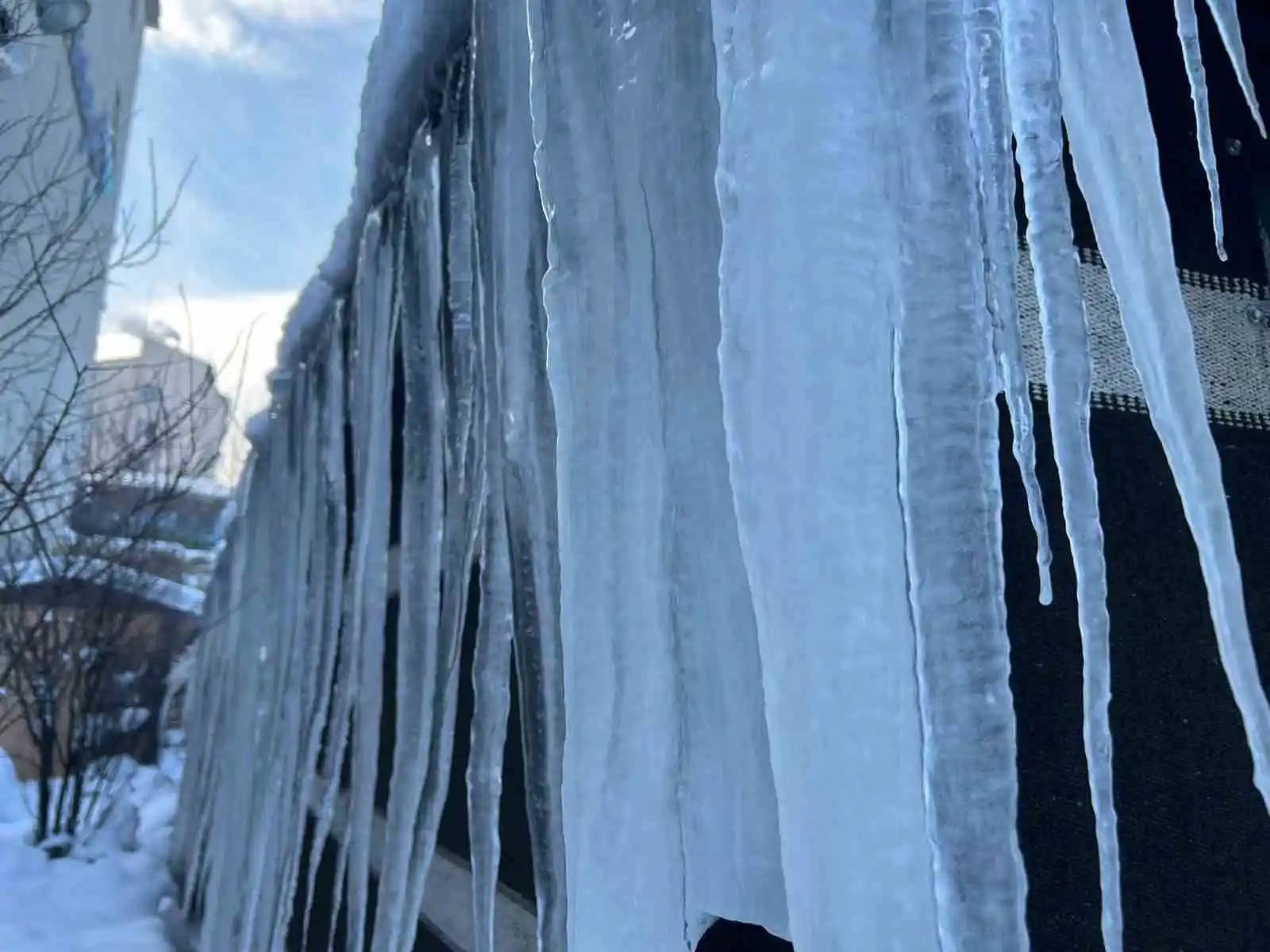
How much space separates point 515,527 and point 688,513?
351 mm

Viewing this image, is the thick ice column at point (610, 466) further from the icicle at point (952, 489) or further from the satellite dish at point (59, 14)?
the satellite dish at point (59, 14)

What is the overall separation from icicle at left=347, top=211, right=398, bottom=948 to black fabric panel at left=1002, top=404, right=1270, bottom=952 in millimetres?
1123

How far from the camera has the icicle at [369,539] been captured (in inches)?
69.7

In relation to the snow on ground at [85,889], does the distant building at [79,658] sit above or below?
above

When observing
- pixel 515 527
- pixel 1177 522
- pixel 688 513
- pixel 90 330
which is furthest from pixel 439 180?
pixel 90 330

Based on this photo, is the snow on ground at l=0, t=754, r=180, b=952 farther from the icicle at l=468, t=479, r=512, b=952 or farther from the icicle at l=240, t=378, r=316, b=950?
the icicle at l=468, t=479, r=512, b=952

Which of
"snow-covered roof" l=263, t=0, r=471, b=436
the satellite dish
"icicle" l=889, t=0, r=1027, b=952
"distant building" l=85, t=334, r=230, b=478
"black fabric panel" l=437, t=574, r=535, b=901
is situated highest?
the satellite dish

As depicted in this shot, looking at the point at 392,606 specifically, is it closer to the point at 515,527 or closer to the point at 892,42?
the point at 515,527

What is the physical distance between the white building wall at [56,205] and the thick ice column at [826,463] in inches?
153

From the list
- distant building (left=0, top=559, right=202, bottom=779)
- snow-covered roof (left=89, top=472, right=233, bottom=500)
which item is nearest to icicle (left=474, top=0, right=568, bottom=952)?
snow-covered roof (left=89, top=472, right=233, bottom=500)

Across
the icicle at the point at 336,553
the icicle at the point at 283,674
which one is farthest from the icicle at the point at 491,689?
the icicle at the point at 283,674

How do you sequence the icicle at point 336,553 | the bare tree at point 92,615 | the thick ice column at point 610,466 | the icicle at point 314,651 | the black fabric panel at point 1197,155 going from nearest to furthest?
the thick ice column at point 610,466 → the black fabric panel at point 1197,155 → the icicle at point 336,553 → the icicle at point 314,651 → the bare tree at point 92,615

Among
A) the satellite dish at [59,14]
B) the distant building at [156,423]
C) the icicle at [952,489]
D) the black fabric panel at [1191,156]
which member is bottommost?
the icicle at [952,489]

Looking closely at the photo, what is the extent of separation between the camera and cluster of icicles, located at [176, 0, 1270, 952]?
0.72m
